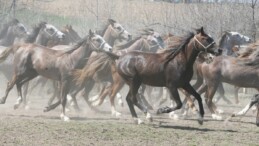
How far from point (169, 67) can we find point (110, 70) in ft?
10.5

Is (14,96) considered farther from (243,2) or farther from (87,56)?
(243,2)

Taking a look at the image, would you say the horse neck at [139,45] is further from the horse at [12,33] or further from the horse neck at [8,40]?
the horse neck at [8,40]

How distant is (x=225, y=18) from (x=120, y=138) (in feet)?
42.2

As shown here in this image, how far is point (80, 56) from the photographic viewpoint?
11930 mm

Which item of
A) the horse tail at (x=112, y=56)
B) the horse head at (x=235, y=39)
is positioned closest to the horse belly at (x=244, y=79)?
the horse tail at (x=112, y=56)

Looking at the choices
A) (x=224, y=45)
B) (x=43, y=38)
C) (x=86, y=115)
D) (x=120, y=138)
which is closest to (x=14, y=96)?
(x=43, y=38)

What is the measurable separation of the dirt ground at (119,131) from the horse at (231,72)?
0.78 m

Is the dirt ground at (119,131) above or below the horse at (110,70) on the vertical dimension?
below

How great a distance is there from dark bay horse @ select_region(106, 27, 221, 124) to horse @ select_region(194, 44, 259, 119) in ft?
6.12

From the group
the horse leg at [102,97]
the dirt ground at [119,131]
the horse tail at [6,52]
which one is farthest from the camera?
the horse leg at [102,97]

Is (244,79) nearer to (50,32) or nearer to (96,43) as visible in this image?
(96,43)

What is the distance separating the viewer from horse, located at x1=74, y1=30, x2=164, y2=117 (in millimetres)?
12062

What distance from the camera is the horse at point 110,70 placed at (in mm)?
12062

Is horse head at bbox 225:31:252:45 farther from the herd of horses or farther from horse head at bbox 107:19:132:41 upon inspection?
horse head at bbox 107:19:132:41
